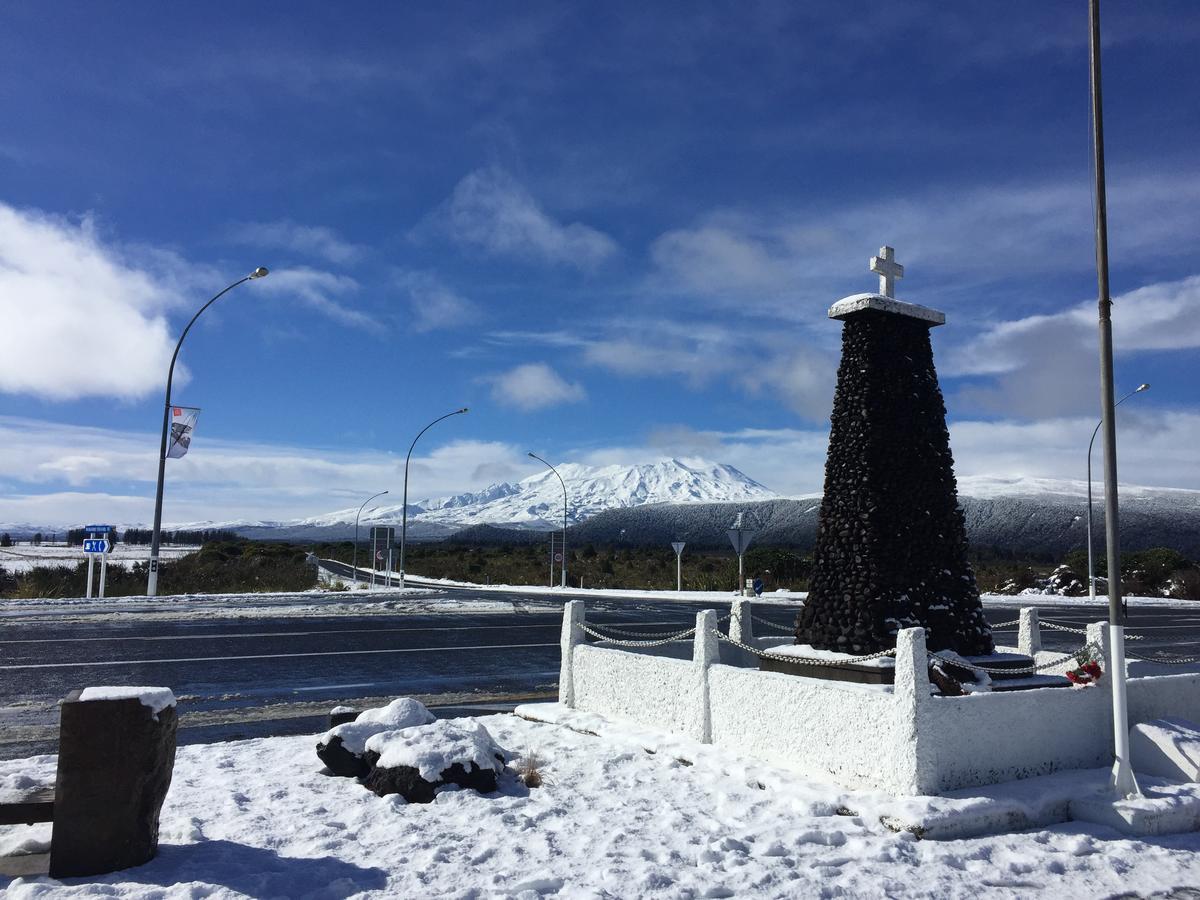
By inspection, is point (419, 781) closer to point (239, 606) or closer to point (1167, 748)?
point (1167, 748)

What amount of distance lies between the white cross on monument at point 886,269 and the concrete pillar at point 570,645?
16.1 ft

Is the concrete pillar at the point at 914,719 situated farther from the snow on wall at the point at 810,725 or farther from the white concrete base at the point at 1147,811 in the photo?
the white concrete base at the point at 1147,811

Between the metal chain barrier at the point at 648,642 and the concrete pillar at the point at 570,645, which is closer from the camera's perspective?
the metal chain barrier at the point at 648,642

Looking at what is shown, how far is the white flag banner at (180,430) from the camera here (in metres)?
28.0

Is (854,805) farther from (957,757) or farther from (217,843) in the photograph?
(217,843)

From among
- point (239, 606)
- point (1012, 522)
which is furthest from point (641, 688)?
point (1012, 522)

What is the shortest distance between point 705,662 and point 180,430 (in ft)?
81.7

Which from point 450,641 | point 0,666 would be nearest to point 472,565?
point 450,641

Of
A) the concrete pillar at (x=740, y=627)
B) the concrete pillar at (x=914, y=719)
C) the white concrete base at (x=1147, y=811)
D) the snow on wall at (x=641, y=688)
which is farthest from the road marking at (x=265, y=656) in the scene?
the white concrete base at (x=1147, y=811)

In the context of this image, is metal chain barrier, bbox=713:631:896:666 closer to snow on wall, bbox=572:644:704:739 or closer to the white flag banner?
snow on wall, bbox=572:644:704:739

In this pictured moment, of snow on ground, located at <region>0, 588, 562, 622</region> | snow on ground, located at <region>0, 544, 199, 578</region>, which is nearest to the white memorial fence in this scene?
snow on ground, located at <region>0, 588, 562, 622</region>

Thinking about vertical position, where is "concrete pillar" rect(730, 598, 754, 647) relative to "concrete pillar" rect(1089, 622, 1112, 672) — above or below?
below

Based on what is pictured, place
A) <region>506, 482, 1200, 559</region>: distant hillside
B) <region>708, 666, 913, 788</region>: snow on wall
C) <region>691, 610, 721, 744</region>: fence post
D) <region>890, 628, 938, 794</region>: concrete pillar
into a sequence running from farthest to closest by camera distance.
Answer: <region>506, 482, 1200, 559</region>: distant hillside, <region>691, 610, 721, 744</region>: fence post, <region>708, 666, 913, 788</region>: snow on wall, <region>890, 628, 938, 794</region>: concrete pillar

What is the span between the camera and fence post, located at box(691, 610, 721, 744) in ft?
26.8
